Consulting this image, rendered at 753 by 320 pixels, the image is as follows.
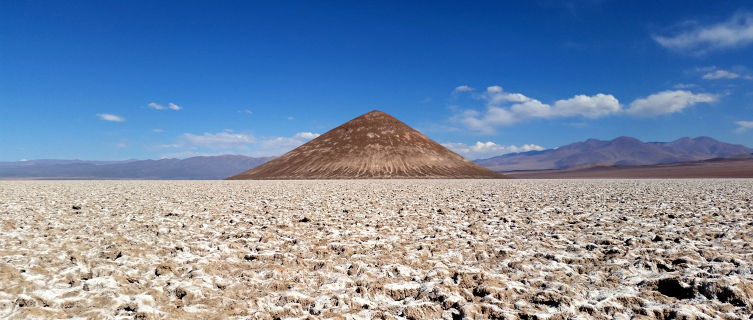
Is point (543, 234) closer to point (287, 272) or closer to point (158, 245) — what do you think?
point (287, 272)

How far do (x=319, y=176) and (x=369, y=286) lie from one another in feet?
221

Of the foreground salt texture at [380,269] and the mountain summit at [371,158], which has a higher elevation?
the mountain summit at [371,158]

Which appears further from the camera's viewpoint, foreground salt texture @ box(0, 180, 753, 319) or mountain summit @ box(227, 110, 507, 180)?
mountain summit @ box(227, 110, 507, 180)

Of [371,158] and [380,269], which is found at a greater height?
[371,158]

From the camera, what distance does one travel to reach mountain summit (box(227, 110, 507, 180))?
2862 inches

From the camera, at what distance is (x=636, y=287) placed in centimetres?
396

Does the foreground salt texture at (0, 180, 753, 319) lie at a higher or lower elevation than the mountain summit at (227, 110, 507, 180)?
lower

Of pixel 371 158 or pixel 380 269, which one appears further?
pixel 371 158

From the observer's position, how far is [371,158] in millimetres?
79250

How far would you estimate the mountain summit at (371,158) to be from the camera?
7269cm

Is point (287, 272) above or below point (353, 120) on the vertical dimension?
below

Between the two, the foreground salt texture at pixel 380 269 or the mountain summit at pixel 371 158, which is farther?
the mountain summit at pixel 371 158

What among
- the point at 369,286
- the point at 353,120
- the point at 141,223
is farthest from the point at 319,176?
the point at 369,286

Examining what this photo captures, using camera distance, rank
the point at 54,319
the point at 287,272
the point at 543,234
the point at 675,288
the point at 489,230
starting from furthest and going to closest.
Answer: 1. the point at 489,230
2. the point at 543,234
3. the point at 287,272
4. the point at 675,288
5. the point at 54,319
